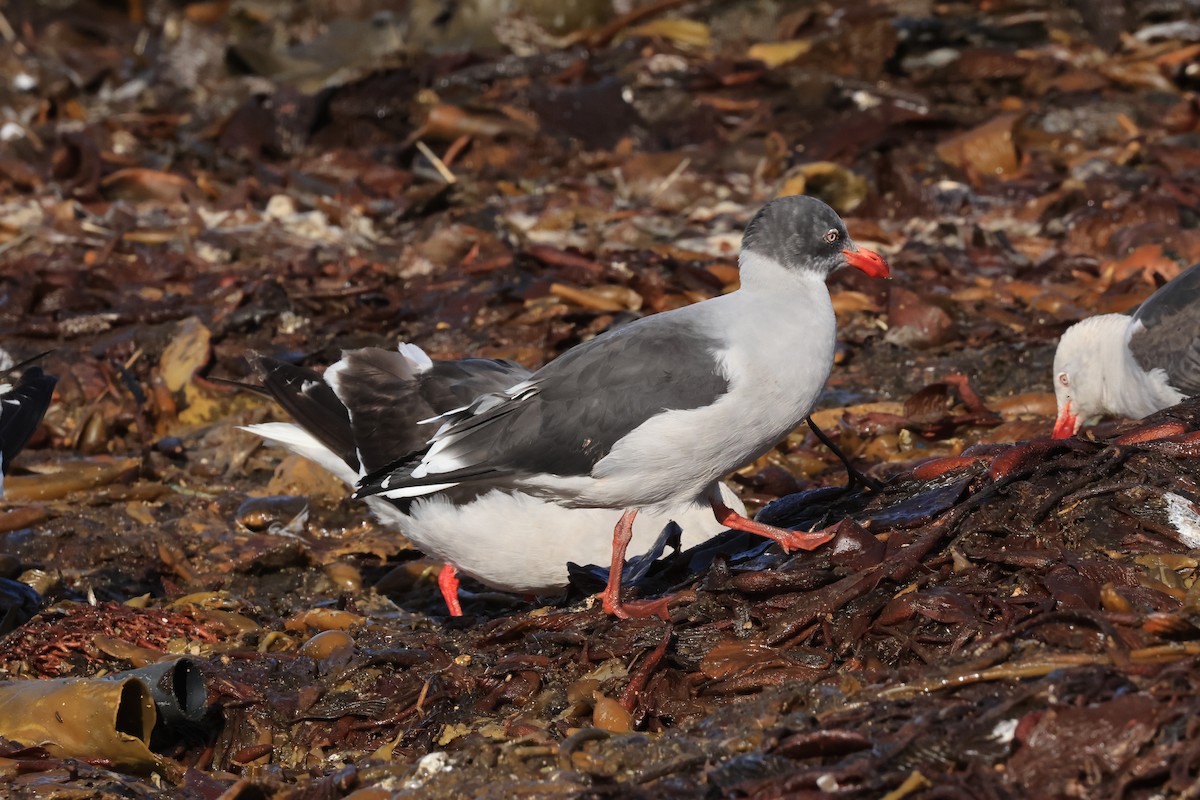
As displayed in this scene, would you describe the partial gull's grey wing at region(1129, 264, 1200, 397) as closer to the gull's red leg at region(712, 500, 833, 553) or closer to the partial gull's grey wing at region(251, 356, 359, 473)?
the gull's red leg at region(712, 500, 833, 553)

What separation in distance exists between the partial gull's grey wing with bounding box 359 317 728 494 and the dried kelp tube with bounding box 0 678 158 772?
48.0 inches

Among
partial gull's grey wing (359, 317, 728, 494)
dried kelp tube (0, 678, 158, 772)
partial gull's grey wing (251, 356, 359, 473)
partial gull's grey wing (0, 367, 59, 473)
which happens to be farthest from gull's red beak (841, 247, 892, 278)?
partial gull's grey wing (0, 367, 59, 473)

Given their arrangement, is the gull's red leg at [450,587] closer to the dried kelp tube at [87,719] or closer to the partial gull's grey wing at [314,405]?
the partial gull's grey wing at [314,405]

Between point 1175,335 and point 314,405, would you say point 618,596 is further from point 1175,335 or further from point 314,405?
point 1175,335

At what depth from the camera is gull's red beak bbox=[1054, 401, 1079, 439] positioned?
612cm

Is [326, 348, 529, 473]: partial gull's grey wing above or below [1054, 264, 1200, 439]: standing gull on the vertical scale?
above

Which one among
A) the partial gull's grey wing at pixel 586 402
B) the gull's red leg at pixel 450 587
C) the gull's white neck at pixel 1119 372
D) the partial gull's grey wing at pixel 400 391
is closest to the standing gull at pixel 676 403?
the partial gull's grey wing at pixel 586 402

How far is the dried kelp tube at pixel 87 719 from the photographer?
4086 mm

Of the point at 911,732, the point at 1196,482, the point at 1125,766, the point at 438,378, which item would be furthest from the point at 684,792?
the point at 438,378

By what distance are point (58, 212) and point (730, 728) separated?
303 inches

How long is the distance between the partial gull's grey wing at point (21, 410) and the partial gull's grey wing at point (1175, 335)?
4610 millimetres

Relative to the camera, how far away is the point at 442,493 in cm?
525

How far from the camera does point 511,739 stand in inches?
151

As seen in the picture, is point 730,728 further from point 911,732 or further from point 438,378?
point 438,378
